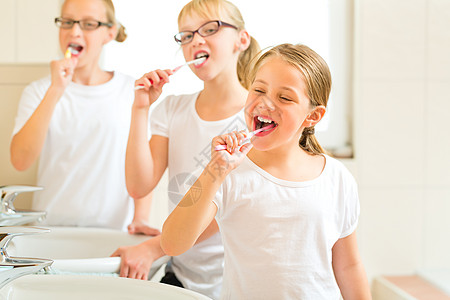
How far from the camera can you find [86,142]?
1103 mm

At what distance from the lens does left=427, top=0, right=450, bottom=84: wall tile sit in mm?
1460

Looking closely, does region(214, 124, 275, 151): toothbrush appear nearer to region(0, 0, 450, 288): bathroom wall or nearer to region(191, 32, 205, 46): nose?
region(191, 32, 205, 46): nose

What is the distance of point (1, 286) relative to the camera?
0.61 m

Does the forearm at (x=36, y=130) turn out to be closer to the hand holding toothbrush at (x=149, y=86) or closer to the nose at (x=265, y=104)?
the hand holding toothbrush at (x=149, y=86)

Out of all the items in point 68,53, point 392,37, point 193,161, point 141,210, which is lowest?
point 141,210

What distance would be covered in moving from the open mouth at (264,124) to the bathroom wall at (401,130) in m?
0.79

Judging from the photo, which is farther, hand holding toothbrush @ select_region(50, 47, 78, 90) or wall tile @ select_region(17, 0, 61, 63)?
wall tile @ select_region(17, 0, 61, 63)

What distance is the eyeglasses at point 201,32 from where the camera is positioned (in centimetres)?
86

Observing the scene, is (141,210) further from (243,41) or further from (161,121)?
(243,41)

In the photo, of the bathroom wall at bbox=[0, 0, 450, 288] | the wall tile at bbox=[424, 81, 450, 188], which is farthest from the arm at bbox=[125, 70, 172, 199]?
the wall tile at bbox=[424, 81, 450, 188]

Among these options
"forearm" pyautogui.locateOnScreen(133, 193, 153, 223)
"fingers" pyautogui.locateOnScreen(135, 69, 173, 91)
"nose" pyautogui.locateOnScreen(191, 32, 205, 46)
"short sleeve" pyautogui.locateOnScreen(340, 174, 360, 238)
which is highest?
"nose" pyautogui.locateOnScreen(191, 32, 205, 46)

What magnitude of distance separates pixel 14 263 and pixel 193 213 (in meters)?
0.22

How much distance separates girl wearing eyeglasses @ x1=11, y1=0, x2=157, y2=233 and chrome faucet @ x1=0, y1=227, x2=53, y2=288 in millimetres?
450

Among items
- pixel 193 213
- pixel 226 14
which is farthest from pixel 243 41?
pixel 193 213
